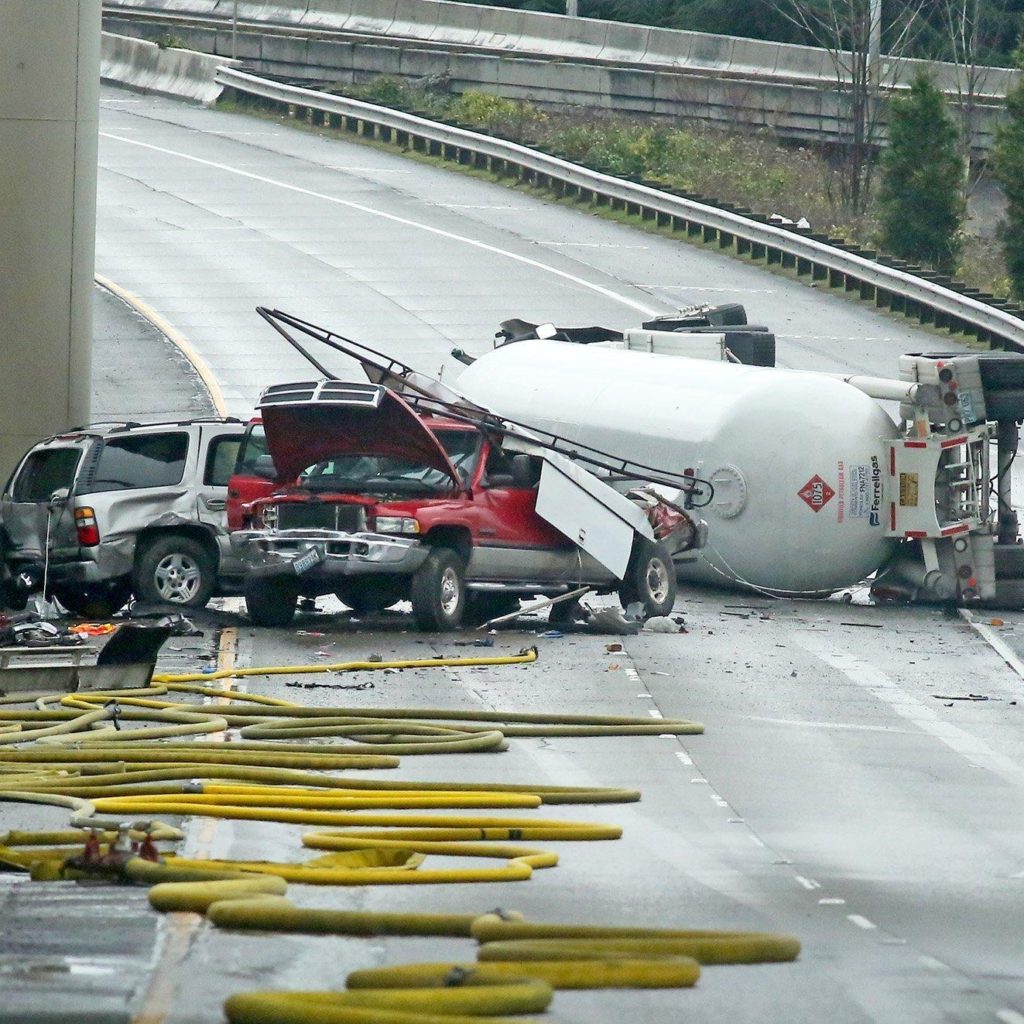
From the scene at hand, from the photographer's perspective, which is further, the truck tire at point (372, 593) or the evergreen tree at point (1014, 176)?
the evergreen tree at point (1014, 176)

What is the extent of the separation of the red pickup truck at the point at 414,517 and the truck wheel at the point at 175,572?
74 cm

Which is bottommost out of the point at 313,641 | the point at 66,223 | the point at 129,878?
the point at 313,641

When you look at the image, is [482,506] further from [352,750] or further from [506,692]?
[352,750]

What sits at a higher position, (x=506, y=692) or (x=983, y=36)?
(x=983, y=36)

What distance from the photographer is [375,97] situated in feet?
197

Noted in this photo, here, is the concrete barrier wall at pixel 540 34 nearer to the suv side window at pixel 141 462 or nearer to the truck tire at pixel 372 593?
the truck tire at pixel 372 593

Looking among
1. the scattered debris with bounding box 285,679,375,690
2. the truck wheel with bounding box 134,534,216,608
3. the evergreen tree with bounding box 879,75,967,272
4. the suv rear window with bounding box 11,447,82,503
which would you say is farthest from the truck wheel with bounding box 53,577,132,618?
the evergreen tree with bounding box 879,75,967,272

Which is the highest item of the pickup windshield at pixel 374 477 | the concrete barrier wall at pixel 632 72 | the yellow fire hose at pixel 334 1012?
the concrete barrier wall at pixel 632 72

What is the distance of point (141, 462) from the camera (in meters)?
20.6

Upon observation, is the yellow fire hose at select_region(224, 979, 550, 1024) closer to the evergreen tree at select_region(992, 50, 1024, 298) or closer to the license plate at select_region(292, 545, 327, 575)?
the license plate at select_region(292, 545, 327, 575)

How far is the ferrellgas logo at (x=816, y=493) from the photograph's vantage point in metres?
22.2

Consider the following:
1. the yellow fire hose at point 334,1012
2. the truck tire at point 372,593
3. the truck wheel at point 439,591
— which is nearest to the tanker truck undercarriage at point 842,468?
the truck tire at point 372,593

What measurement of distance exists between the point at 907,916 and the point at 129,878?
3625mm

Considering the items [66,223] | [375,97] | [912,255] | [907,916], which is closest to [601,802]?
[907,916]
